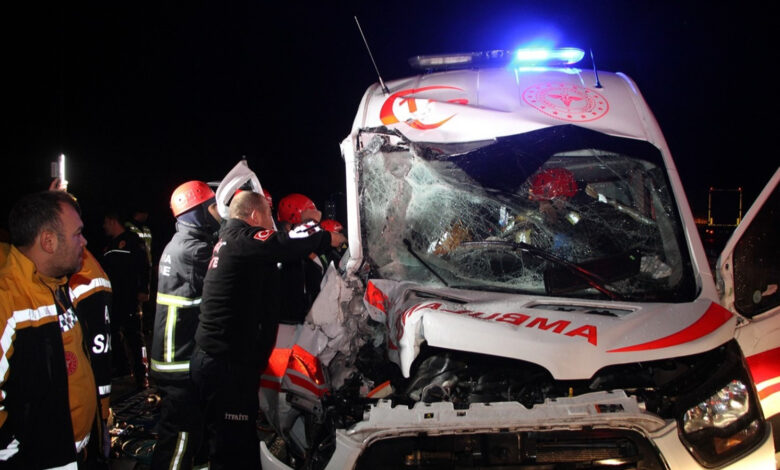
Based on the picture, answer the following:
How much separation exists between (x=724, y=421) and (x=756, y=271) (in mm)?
989

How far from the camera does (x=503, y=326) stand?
2.17 m

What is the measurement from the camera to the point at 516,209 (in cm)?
314

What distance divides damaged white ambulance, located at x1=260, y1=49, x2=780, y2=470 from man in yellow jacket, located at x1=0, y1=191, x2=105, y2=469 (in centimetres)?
95

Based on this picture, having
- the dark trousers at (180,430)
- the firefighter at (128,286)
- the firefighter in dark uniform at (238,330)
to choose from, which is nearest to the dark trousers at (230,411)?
the firefighter in dark uniform at (238,330)

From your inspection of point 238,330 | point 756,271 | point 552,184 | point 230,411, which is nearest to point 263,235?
point 238,330

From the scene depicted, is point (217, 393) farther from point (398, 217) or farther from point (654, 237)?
point (654, 237)

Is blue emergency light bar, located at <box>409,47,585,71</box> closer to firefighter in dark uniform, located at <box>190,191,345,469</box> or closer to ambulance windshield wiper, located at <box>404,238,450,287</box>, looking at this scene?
ambulance windshield wiper, located at <box>404,238,450,287</box>

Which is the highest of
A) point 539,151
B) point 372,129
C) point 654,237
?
point 372,129

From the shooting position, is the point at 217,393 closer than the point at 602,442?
No

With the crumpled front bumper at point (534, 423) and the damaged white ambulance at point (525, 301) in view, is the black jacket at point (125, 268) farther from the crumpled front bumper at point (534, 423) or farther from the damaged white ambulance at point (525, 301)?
the crumpled front bumper at point (534, 423)

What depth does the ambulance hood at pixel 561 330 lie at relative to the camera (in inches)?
79.9

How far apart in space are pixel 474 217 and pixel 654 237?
3.69ft

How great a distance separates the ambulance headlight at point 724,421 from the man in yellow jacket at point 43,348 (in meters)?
2.65

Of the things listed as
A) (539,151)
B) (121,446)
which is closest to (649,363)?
(539,151)
